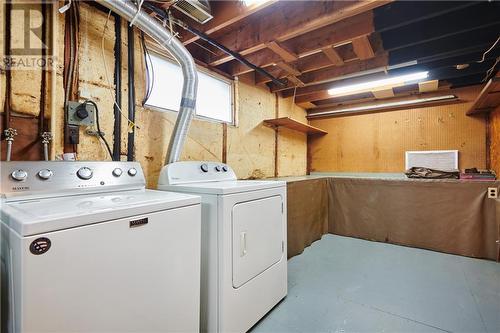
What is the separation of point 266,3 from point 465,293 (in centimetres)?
273

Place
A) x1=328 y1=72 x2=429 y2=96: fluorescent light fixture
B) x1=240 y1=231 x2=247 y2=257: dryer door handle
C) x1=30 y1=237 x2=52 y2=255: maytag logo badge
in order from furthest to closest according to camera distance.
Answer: x1=328 y1=72 x2=429 y2=96: fluorescent light fixture < x1=240 y1=231 x2=247 y2=257: dryer door handle < x1=30 y1=237 x2=52 y2=255: maytag logo badge

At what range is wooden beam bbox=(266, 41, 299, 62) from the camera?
81.1 inches

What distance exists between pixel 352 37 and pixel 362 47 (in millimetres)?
245

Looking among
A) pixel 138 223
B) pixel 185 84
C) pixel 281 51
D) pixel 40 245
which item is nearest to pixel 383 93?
pixel 281 51

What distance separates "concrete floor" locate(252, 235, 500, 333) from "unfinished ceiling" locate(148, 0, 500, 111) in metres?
1.95

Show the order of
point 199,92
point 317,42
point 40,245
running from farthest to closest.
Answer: point 199,92 < point 317,42 < point 40,245

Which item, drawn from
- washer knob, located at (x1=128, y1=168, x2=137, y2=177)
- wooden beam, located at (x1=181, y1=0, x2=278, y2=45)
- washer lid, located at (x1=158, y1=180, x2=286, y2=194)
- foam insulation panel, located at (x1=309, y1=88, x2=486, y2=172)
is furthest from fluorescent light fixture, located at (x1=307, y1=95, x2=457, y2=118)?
washer knob, located at (x1=128, y1=168, x2=137, y2=177)

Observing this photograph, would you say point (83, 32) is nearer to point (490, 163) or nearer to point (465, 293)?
point (465, 293)

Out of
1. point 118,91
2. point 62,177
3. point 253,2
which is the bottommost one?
point 62,177

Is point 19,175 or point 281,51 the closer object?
point 19,175

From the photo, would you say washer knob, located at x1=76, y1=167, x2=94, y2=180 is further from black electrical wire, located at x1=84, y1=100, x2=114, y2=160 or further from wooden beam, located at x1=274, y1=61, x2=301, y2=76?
wooden beam, located at x1=274, y1=61, x2=301, y2=76

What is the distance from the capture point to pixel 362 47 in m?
2.12

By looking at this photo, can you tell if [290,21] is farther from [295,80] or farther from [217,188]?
[217,188]

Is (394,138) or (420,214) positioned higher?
(394,138)
